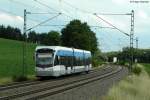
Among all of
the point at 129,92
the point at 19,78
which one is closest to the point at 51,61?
the point at 19,78

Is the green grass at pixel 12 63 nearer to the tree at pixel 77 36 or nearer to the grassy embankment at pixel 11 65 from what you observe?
the grassy embankment at pixel 11 65

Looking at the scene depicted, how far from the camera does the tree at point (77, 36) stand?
4801 inches

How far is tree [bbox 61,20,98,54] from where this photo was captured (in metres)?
122

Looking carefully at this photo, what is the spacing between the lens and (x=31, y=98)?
23.4m

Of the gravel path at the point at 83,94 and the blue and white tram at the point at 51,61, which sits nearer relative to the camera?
the gravel path at the point at 83,94

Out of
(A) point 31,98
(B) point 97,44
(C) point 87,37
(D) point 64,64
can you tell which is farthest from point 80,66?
(B) point 97,44

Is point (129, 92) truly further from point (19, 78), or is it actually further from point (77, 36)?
point (77, 36)

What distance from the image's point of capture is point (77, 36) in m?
124

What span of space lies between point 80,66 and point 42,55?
1384 centimetres

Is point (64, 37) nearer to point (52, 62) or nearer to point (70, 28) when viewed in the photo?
point (70, 28)

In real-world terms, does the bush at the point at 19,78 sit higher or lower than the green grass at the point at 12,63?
lower

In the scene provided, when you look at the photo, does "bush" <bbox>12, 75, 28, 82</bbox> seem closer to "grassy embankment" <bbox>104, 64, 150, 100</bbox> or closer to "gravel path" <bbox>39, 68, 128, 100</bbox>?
"gravel path" <bbox>39, 68, 128, 100</bbox>

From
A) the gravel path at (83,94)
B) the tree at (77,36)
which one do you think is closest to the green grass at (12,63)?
the tree at (77,36)

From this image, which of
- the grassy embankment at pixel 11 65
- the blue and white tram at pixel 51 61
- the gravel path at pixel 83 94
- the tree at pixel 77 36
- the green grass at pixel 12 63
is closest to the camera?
the gravel path at pixel 83 94
